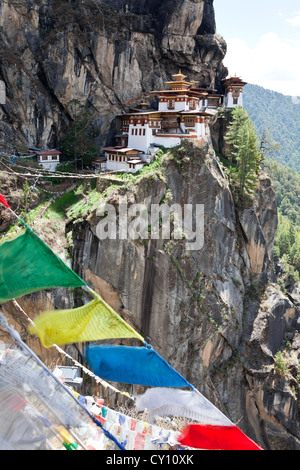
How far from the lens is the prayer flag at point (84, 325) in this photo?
29.6ft

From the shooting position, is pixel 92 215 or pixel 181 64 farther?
pixel 181 64

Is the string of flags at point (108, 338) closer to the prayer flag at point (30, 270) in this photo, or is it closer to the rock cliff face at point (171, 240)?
the prayer flag at point (30, 270)

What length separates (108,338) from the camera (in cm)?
882

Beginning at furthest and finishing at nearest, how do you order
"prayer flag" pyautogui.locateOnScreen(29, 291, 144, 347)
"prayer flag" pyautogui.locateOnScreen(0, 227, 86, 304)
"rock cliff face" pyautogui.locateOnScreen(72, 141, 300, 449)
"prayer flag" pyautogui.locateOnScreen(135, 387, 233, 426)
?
"rock cliff face" pyautogui.locateOnScreen(72, 141, 300, 449)
"prayer flag" pyautogui.locateOnScreen(135, 387, 233, 426)
"prayer flag" pyautogui.locateOnScreen(29, 291, 144, 347)
"prayer flag" pyautogui.locateOnScreen(0, 227, 86, 304)

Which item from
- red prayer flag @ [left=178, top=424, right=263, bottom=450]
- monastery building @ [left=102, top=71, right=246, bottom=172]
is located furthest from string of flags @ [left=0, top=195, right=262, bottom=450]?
monastery building @ [left=102, top=71, right=246, bottom=172]

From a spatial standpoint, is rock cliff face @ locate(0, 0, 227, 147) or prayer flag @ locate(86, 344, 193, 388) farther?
rock cliff face @ locate(0, 0, 227, 147)

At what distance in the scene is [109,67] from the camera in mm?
36156

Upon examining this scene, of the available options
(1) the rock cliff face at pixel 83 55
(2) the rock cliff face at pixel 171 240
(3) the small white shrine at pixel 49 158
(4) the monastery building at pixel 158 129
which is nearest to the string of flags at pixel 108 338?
(2) the rock cliff face at pixel 171 240

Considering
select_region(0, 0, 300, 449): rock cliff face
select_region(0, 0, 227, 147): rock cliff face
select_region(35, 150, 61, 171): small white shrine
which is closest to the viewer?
select_region(0, 0, 300, 449): rock cliff face

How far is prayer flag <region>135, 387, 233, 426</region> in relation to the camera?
9.25m

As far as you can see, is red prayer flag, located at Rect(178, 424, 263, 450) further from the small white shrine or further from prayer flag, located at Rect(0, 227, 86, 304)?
the small white shrine
